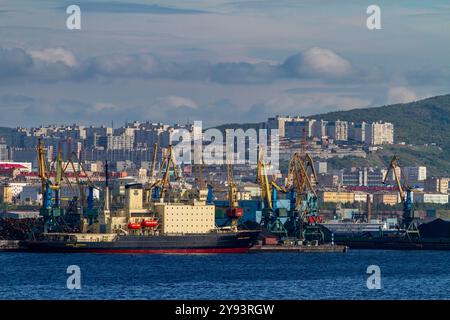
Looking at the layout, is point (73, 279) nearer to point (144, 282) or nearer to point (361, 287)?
point (144, 282)

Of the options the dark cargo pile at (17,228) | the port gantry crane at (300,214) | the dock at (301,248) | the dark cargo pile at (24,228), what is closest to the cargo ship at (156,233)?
the dock at (301,248)

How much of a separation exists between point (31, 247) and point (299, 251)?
80.2 feet

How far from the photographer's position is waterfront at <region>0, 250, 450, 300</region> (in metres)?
46.3

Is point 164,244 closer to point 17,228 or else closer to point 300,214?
point 17,228

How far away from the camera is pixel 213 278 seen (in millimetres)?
57844

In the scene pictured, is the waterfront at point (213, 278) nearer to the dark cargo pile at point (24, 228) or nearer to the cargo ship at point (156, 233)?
the cargo ship at point (156, 233)

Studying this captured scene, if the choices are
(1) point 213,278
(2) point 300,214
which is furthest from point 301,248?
(1) point 213,278

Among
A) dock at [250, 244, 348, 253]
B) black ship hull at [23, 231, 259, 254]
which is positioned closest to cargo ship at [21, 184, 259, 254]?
black ship hull at [23, 231, 259, 254]

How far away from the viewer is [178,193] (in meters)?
101

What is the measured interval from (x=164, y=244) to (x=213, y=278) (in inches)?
1373

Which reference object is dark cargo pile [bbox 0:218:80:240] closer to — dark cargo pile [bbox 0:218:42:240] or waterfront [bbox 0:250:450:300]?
dark cargo pile [bbox 0:218:42:240]

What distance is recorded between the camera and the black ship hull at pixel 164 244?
92.6 meters

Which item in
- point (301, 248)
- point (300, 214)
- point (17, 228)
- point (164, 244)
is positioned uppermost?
point (300, 214)
